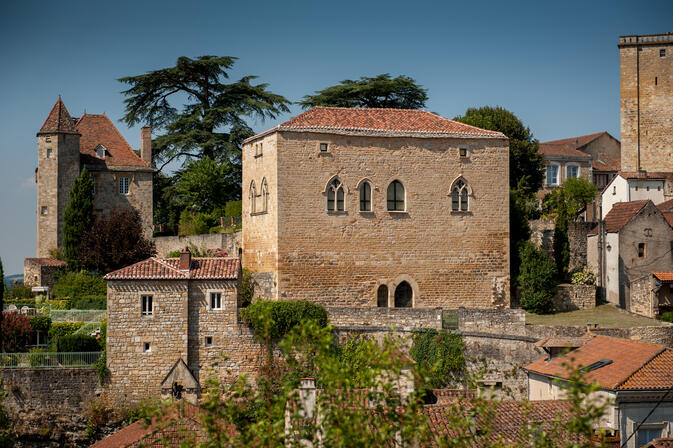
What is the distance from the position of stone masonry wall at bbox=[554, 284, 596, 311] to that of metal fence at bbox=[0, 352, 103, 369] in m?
19.4

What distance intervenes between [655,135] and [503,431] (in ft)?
124

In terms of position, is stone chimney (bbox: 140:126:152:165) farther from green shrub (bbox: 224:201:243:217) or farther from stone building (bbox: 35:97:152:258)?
green shrub (bbox: 224:201:243:217)

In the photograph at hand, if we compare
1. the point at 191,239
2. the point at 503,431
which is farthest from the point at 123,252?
the point at 503,431

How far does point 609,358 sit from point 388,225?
1275cm

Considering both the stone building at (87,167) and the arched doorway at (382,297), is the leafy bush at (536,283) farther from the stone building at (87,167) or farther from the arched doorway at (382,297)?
the stone building at (87,167)

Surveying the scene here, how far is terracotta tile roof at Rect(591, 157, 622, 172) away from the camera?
210ft

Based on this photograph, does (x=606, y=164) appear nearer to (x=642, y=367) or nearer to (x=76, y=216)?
(x=76, y=216)

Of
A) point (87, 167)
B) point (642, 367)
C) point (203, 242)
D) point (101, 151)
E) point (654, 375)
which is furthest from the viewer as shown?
point (101, 151)

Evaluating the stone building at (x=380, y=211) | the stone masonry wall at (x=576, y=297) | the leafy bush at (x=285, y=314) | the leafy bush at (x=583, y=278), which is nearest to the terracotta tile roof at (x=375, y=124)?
the stone building at (x=380, y=211)

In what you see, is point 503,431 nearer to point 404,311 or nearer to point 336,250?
point 404,311

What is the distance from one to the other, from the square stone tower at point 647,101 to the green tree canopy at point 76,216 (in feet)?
106

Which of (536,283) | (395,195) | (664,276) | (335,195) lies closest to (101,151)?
(335,195)

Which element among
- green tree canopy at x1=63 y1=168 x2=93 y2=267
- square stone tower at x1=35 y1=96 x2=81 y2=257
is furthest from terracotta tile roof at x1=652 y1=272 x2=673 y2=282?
square stone tower at x1=35 y1=96 x2=81 y2=257

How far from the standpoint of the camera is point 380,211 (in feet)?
117
